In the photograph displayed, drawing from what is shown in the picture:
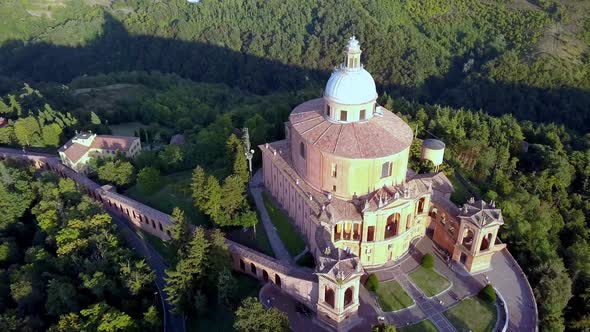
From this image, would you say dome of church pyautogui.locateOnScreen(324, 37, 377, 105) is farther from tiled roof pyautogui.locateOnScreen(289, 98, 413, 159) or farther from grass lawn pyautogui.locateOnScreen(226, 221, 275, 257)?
grass lawn pyautogui.locateOnScreen(226, 221, 275, 257)

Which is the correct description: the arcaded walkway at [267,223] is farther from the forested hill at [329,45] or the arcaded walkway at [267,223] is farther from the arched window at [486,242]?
the forested hill at [329,45]

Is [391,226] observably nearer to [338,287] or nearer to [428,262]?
[428,262]

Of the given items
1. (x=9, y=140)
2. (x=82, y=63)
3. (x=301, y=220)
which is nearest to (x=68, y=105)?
(x=9, y=140)

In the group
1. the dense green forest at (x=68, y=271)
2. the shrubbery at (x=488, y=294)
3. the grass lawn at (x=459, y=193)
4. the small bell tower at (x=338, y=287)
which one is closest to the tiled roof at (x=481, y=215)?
the shrubbery at (x=488, y=294)

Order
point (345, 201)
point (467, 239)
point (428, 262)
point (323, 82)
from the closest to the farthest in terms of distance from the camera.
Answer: point (345, 201)
point (428, 262)
point (467, 239)
point (323, 82)

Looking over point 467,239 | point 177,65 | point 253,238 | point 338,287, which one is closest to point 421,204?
point 467,239

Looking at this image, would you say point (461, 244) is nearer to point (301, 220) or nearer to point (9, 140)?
point (301, 220)
